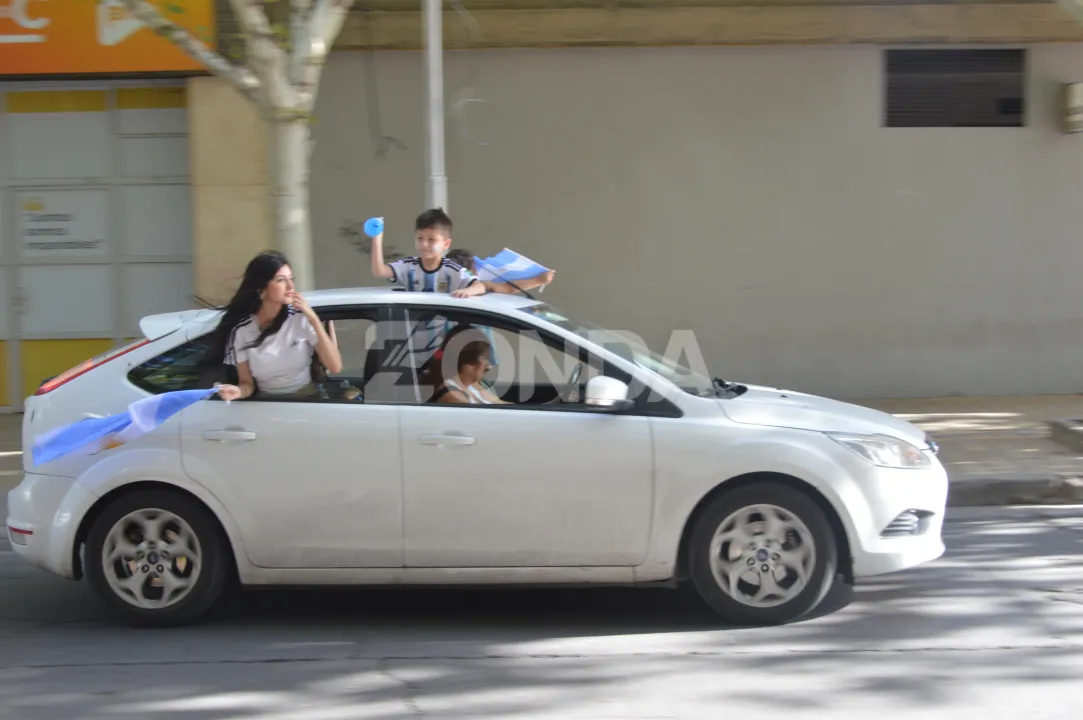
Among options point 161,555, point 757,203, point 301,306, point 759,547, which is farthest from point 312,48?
point 757,203

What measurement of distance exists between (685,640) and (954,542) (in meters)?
2.63

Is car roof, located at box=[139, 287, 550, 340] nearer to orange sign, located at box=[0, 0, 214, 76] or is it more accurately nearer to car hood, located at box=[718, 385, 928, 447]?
car hood, located at box=[718, 385, 928, 447]

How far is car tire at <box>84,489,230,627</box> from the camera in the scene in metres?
5.41

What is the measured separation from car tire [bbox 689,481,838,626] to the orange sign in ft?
24.4

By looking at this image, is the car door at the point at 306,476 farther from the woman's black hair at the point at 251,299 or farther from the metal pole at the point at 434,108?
the metal pole at the point at 434,108

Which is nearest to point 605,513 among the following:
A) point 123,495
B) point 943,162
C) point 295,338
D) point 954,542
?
point 295,338

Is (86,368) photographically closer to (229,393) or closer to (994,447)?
(229,393)

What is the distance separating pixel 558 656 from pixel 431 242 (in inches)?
102

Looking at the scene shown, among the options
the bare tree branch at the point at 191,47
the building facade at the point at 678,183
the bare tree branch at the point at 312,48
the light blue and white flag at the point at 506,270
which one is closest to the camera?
the light blue and white flag at the point at 506,270

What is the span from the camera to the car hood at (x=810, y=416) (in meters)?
5.43

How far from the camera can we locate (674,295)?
1173 centimetres

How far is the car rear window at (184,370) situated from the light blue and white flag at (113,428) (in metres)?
0.08

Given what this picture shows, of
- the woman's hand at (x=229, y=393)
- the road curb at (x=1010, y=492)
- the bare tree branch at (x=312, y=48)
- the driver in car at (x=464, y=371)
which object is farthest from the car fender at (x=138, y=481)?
the road curb at (x=1010, y=492)

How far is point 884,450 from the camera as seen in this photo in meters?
5.47
